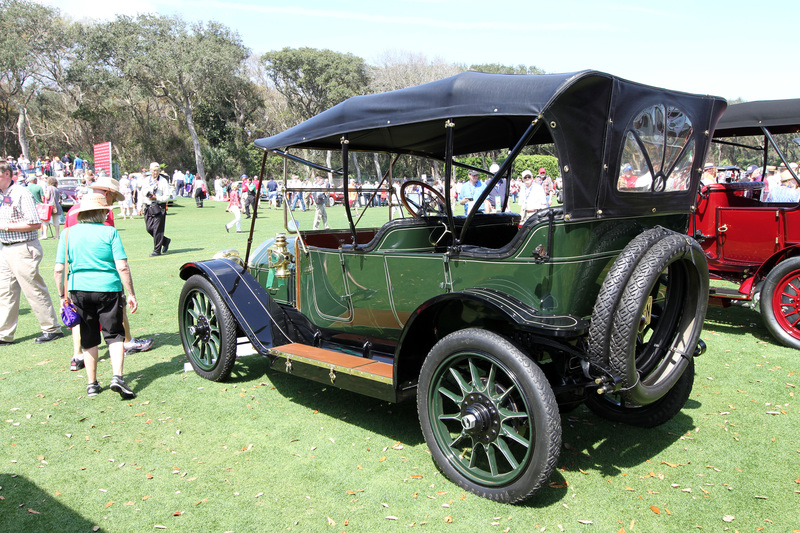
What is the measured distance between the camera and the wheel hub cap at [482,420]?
3072 millimetres

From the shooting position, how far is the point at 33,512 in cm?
303

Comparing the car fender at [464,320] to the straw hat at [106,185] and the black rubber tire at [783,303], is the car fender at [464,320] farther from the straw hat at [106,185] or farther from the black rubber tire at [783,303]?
the black rubber tire at [783,303]

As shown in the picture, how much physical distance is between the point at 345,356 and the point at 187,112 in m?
40.1

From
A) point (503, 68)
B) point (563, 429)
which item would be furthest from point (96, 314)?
point (503, 68)

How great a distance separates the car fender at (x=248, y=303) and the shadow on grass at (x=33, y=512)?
5.54 ft

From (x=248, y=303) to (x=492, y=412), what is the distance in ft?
8.32

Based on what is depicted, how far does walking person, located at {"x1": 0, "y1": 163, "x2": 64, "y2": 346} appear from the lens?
588cm

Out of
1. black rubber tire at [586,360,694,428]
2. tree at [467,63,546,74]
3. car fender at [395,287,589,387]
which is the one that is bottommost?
black rubber tire at [586,360,694,428]

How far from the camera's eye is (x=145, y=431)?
4027mm

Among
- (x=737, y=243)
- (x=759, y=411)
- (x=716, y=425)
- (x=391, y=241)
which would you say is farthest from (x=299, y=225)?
(x=737, y=243)

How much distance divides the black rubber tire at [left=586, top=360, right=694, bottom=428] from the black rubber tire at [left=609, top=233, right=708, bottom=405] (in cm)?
21

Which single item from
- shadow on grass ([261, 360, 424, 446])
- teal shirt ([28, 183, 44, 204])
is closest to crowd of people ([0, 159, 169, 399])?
shadow on grass ([261, 360, 424, 446])

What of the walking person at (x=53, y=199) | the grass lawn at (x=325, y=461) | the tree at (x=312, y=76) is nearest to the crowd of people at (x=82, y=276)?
the grass lawn at (x=325, y=461)

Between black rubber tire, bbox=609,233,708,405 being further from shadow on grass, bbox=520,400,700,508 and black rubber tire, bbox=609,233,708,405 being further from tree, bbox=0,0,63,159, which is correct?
tree, bbox=0,0,63,159
